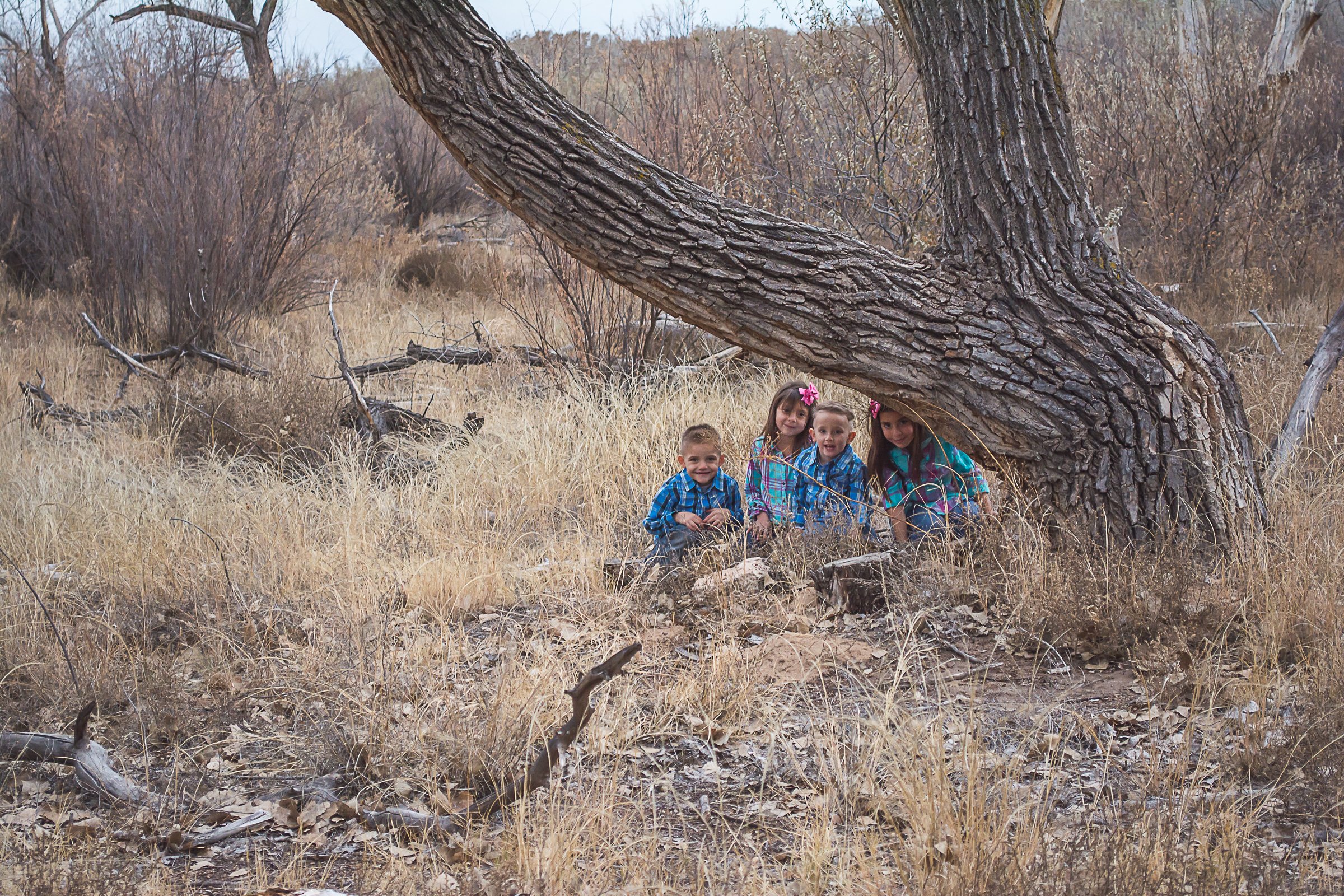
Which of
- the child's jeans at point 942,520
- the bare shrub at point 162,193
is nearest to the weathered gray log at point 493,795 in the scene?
the child's jeans at point 942,520

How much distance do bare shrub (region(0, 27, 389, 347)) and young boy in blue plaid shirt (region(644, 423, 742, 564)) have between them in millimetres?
5112

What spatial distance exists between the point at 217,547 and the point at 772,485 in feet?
7.72

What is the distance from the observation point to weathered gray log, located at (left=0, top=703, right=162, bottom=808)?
2531mm

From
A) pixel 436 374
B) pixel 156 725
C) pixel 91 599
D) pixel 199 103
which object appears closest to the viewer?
pixel 156 725

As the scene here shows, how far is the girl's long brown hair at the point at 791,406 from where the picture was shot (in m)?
4.36

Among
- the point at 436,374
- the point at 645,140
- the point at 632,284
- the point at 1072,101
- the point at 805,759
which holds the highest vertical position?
the point at 1072,101

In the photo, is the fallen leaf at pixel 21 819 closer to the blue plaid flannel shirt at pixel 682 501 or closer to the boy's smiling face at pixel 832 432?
the blue plaid flannel shirt at pixel 682 501

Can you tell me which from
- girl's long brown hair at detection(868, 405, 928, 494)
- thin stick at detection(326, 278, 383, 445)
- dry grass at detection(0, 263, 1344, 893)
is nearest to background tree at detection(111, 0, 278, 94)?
thin stick at detection(326, 278, 383, 445)

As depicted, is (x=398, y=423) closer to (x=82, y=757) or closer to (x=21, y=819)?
(x=82, y=757)

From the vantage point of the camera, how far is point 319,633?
136 inches

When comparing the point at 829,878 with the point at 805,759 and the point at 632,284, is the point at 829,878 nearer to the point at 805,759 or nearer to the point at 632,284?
the point at 805,759

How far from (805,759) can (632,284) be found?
1.68 m

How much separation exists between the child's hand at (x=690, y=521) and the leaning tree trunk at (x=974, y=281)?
100cm

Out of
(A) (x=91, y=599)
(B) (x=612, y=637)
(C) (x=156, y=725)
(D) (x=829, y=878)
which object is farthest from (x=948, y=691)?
(A) (x=91, y=599)
